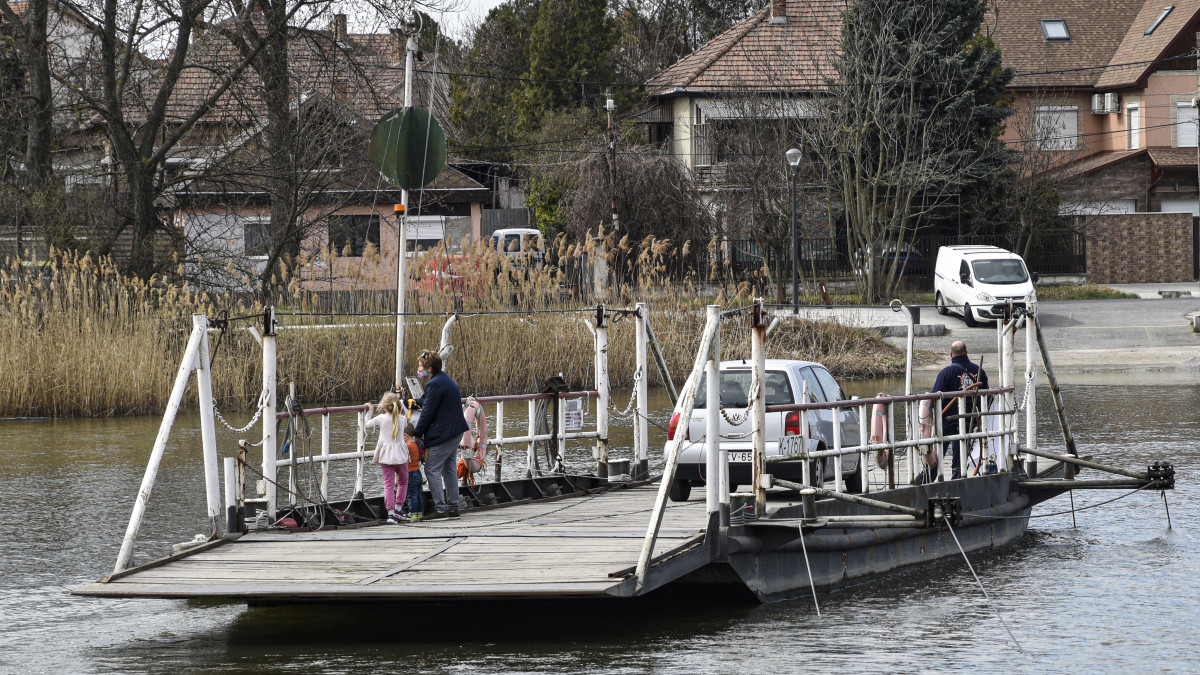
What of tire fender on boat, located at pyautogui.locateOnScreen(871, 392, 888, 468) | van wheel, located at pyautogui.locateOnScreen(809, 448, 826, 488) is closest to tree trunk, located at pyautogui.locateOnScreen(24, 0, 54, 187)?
tire fender on boat, located at pyautogui.locateOnScreen(871, 392, 888, 468)

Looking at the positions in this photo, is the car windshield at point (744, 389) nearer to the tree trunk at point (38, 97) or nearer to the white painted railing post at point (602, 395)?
the white painted railing post at point (602, 395)

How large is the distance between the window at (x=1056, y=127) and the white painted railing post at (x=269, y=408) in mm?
41541

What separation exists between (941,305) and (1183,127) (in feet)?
69.7

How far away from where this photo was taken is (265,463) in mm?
12273

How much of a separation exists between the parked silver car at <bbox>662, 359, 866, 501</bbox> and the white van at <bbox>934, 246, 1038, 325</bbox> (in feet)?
72.5

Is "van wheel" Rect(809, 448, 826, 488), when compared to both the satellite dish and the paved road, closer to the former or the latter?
the satellite dish

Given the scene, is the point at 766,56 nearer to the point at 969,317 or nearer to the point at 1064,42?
the point at 1064,42

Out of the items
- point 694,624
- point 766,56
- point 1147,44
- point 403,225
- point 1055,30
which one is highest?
point 1055,30

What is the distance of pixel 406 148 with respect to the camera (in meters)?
13.7

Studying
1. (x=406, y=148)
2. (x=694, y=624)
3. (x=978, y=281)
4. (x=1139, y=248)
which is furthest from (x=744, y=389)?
(x=1139, y=248)

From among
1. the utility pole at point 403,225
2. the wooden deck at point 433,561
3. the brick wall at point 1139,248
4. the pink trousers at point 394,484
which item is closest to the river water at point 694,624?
the wooden deck at point 433,561

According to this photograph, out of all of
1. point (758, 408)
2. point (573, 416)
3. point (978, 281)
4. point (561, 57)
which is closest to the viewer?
point (758, 408)

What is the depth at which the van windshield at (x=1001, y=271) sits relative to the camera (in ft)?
124

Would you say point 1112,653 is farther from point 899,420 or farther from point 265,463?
point 899,420
